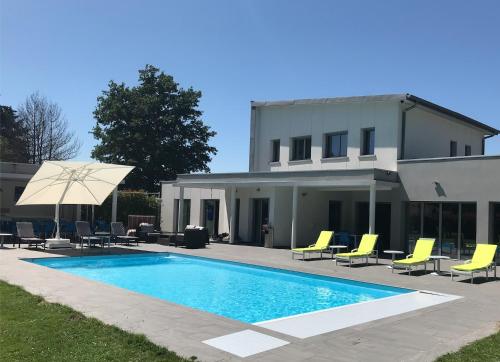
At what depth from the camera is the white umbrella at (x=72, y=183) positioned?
1712 centimetres

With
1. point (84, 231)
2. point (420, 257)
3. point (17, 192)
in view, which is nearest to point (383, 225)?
point (420, 257)

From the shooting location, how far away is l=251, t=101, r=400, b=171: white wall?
69.5 feet

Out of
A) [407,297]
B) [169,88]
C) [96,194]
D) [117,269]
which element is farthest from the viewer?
[169,88]

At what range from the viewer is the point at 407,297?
10547 mm

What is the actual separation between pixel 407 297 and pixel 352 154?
12.6m

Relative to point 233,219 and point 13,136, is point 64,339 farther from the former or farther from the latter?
point 13,136

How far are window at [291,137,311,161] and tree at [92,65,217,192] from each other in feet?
74.3

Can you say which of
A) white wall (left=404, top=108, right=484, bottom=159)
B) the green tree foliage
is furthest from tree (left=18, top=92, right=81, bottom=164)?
white wall (left=404, top=108, right=484, bottom=159)

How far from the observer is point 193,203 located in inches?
1105

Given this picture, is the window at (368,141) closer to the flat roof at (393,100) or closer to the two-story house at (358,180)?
the two-story house at (358,180)

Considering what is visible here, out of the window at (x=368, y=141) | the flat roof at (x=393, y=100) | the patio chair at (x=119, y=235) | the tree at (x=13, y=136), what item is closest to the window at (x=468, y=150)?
the flat roof at (x=393, y=100)

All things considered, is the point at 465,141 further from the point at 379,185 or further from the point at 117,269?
the point at 117,269

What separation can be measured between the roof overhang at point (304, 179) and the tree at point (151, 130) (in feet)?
67.8

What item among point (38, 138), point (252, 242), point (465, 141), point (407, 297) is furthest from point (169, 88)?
point (407, 297)
